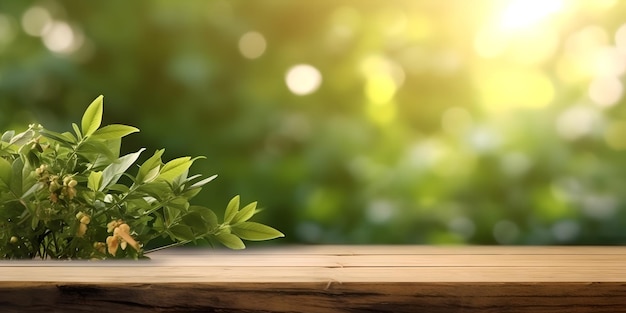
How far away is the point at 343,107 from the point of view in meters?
1.49

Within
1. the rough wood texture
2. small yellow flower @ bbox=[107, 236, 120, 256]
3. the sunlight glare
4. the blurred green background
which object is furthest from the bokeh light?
the rough wood texture

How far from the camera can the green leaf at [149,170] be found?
102cm

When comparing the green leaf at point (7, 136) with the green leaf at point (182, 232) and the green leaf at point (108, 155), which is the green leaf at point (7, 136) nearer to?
the green leaf at point (108, 155)

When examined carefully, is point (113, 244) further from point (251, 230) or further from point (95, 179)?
point (251, 230)

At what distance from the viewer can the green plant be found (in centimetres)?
98

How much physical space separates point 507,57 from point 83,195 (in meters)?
0.91

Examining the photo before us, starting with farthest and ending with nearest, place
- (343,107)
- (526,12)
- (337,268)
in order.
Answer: (526,12), (343,107), (337,268)

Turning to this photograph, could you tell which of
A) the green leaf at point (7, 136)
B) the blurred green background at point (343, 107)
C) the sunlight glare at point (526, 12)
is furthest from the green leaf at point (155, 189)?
the sunlight glare at point (526, 12)

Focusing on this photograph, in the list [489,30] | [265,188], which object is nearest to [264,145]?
[265,188]

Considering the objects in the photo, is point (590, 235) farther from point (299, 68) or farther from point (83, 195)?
point (83, 195)

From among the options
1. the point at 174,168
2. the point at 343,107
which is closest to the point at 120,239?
the point at 174,168

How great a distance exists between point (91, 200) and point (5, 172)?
4.6 inches

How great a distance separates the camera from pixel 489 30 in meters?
1.61

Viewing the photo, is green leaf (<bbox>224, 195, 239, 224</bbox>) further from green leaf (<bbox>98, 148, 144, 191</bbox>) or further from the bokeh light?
the bokeh light
